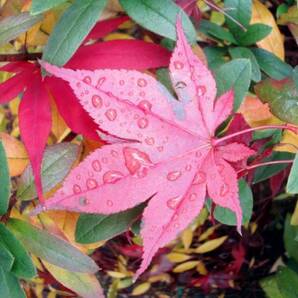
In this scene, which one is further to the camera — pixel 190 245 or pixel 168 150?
pixel 190 245

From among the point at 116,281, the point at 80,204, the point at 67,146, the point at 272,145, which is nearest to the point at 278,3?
the point at 272,145

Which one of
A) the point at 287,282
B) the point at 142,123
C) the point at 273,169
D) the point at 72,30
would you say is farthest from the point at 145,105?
the point at 287,282

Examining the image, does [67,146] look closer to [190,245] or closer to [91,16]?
[91,16]

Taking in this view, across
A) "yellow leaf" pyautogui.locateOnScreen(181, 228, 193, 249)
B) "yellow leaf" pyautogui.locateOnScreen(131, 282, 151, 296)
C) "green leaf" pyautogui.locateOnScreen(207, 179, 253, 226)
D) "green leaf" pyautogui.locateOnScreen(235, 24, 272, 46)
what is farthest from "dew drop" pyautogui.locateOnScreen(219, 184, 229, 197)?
"yellow leaf" pyautogui.locateOnScreen(131, 282, 151, 296)

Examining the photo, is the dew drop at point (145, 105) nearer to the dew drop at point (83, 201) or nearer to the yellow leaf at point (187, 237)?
the dew drop at point (83, 201)

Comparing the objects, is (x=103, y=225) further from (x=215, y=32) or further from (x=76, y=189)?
(x=215, y=32)

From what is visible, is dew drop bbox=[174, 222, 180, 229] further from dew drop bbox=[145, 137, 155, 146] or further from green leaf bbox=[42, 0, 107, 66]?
green leaf bbox=[42, 0, 107, 66]
